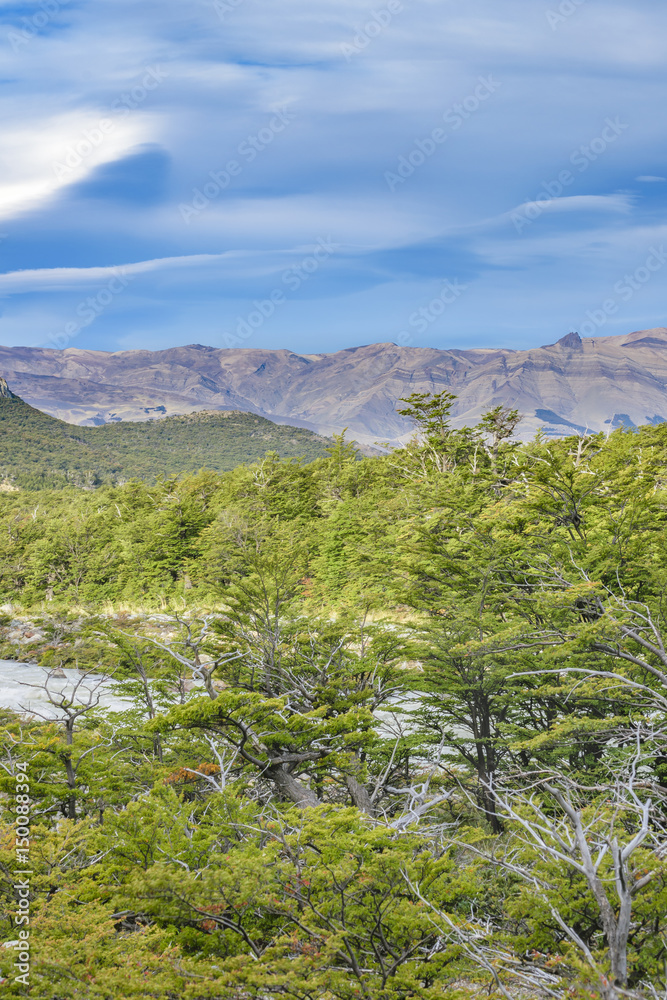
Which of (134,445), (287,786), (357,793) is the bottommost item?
(134,445)

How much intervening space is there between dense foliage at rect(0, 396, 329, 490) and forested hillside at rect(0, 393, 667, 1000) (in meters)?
96.0

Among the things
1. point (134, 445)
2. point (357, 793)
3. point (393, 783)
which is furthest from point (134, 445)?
point (357, 793)

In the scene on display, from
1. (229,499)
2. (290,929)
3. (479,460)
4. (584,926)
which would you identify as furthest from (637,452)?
(229,499)

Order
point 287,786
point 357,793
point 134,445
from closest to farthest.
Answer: point 287,786 < point 357,793 < point 134,445

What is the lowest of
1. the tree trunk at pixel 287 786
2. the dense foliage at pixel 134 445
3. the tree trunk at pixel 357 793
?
the dense foliage at pixel 134 445

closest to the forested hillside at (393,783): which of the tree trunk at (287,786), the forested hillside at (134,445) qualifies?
the tree trunk at (287,786)

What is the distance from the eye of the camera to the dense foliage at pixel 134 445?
12262 cm

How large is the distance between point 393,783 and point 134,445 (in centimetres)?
16057

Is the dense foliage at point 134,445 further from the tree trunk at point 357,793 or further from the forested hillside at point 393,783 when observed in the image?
the tree trunk at point 357,793

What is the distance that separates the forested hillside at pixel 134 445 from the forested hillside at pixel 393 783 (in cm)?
9647

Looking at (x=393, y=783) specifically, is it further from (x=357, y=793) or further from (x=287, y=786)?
(x=287, y=786)

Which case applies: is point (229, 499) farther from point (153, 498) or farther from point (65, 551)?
point (65, 551)

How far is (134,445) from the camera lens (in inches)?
6348

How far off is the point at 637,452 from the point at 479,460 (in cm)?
863
